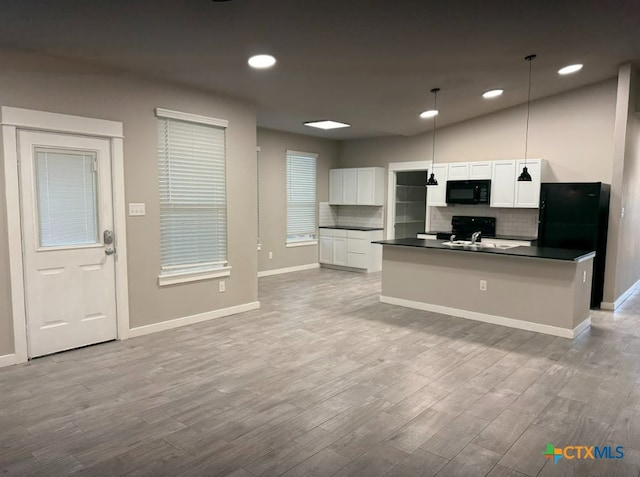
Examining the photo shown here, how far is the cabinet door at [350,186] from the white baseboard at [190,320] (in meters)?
3.73

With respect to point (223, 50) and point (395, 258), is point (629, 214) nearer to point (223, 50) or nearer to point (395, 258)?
point (395, 258)

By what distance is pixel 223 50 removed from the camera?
11.4 ft

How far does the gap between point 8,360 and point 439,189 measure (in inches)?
237

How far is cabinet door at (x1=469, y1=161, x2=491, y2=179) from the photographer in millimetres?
6465

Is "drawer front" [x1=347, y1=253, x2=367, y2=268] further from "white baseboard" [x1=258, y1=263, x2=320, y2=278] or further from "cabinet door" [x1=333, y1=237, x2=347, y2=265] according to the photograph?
"white baseboard" [x1=258, y1=263, x2=320, y2=278]

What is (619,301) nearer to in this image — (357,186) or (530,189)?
(530,189)

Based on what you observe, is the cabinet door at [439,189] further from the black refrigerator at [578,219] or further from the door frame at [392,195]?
the black refrigerator at [578,219]

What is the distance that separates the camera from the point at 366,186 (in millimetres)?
8211

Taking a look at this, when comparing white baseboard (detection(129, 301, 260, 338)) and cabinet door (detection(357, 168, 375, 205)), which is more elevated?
cabinet door (detection(357, 168, 375, 205))

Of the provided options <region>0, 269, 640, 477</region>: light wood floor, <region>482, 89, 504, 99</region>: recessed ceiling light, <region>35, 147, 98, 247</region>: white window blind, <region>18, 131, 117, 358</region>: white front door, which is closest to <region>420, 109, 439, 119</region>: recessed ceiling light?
<region>482, 89, 504, 99</region>: recessed ceiling light

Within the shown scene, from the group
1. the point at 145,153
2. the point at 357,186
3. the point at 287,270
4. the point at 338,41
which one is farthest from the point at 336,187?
the point at 338,41

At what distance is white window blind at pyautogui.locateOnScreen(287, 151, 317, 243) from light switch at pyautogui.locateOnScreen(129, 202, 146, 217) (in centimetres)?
406

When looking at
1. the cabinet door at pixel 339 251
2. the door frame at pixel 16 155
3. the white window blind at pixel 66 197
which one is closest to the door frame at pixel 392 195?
the cabinet door at pixel 339 251

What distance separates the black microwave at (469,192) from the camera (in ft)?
21.1
